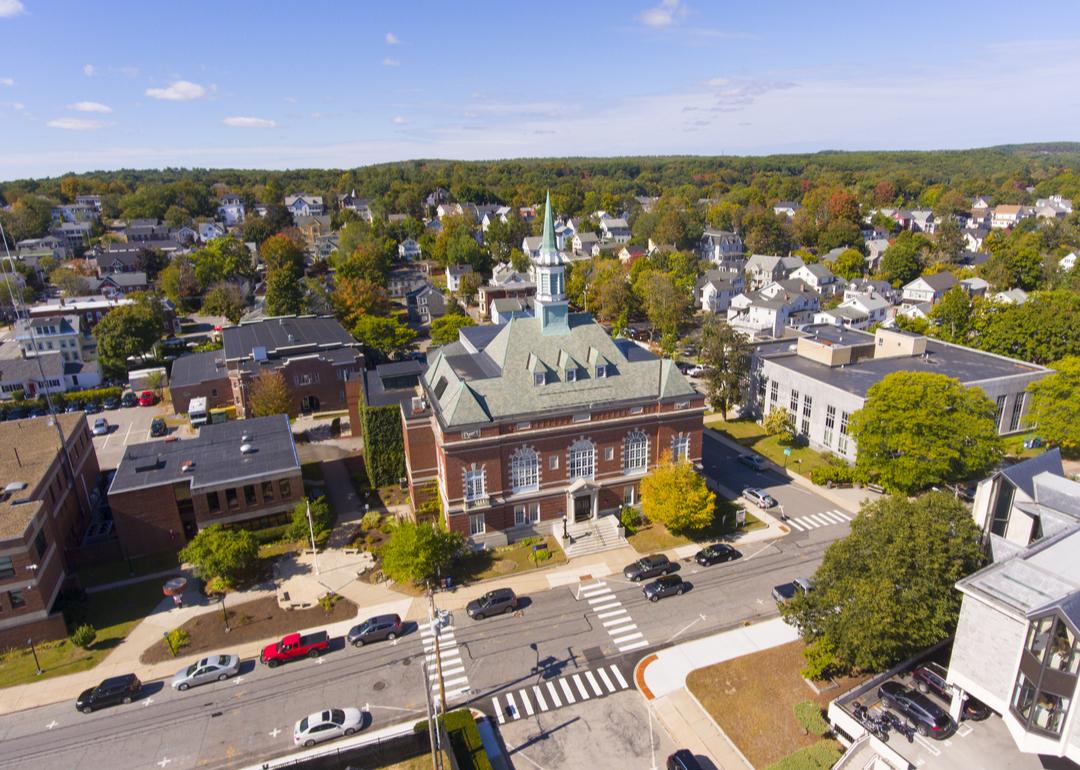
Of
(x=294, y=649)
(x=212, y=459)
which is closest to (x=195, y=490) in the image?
(x=212, y=459)

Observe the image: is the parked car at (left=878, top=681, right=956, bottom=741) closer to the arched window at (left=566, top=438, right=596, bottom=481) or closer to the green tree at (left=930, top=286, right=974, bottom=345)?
the arched window at (left=566, top=438, right=596, bottom=481)

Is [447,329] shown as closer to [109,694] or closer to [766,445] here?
[766,445]

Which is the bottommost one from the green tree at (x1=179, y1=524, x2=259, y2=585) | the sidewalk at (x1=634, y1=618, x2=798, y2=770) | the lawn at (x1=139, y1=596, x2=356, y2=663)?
the sidewalk at (x1=634, y1=618, x2=798, y2=770)

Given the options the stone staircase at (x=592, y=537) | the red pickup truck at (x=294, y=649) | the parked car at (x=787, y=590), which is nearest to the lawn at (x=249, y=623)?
the red pickup truck at (x=294, y=649)

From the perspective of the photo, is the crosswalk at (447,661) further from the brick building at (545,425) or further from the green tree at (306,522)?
the green tree at (306,522)

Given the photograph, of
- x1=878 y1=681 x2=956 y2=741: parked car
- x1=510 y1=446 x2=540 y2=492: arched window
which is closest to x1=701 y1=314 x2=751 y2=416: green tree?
x1=510 y1=446 x2=540 y2=492: arched window
